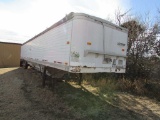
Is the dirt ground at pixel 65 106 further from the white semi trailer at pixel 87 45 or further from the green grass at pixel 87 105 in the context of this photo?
the white semi trailer at pixel 87 45

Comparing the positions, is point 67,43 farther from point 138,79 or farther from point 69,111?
point 138,79

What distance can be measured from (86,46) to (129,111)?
2.76 metres

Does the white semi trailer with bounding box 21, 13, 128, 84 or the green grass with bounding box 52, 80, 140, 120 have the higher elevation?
the white semi trailer with bounding box 21, 13, 128, 84

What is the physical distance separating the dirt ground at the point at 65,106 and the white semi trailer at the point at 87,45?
1374 millimetres

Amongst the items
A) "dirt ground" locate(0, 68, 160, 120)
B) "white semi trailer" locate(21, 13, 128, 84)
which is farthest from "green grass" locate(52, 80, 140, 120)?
"white semi trailer" locate(21, 13, 128, 84)

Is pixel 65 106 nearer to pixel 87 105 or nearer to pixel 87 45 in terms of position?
pixel 87 105

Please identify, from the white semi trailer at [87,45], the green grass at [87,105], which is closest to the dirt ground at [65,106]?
the green grass at [87,105]

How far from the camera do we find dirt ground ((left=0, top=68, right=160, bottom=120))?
584 centimetres

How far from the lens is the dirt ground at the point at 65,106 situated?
19.2 ft

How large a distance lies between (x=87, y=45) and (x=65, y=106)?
7.87 ft

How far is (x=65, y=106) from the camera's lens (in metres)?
6.80

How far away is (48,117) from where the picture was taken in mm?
5664

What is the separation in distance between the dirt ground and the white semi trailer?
1.37m

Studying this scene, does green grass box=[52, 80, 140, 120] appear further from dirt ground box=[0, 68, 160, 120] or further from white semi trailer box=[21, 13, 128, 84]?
white semi trailer box=[21, 13, 128, 84]
